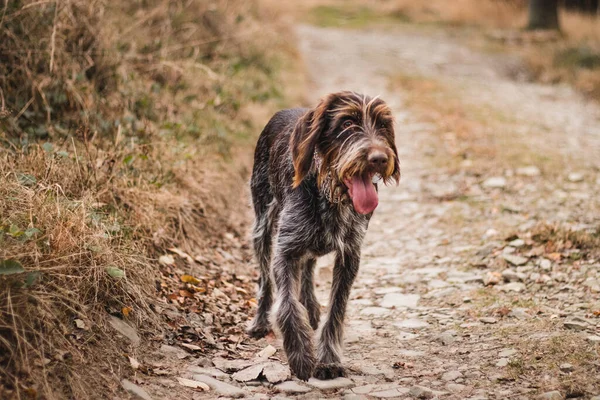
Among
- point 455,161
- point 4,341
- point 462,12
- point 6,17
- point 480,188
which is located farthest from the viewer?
point 462,12

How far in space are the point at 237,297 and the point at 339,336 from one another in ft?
4.47

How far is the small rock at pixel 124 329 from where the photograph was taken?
410cm

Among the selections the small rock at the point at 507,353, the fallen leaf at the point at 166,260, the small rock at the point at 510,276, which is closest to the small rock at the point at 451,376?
the small rock at the point at 507,353

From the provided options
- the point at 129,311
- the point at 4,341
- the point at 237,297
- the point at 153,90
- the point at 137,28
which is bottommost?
the point at 237,297

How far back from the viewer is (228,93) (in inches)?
370

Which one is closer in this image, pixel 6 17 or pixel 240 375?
pixel 240 375

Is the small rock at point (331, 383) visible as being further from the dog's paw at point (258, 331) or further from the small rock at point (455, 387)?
the dog's paw at point (258, 331)

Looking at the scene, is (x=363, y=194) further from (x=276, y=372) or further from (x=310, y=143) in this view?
(x=276, y=372)

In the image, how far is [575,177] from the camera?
27.2 ft

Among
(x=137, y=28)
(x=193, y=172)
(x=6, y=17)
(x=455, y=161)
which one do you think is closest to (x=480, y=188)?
(x=455, y=161)

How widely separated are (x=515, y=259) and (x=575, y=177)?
9.22 ft

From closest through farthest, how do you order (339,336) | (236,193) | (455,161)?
1. (339,336)
2. (236,193)
3. (455,161)

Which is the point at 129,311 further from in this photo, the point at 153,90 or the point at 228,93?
the point at 228,93

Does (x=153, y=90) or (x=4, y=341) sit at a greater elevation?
(x=153, y=90)
